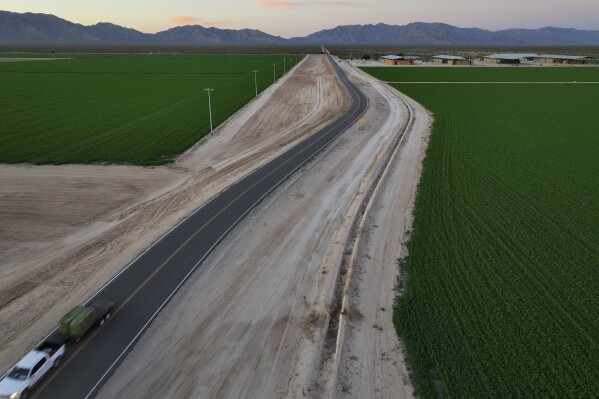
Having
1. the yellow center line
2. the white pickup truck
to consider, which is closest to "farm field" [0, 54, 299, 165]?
the yellow center line

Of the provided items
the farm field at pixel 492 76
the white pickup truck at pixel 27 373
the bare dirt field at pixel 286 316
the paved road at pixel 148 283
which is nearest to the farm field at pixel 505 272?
the bare dirt field at pixel 286 316

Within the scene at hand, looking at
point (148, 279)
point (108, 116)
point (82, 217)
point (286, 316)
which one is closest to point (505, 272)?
point (286, 316)

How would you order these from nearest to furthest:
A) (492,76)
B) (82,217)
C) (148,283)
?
1. (148,283)
2. (82,217)
3. (492,76)

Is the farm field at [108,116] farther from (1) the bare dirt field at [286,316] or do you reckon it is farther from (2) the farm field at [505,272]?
(2) the farm field at [505,272]

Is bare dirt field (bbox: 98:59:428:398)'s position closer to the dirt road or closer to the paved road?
the dirt road

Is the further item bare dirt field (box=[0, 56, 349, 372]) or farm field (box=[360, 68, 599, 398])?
bare dirt field (box=[0, 56, 349, 372])

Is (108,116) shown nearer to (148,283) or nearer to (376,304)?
(148,283)
